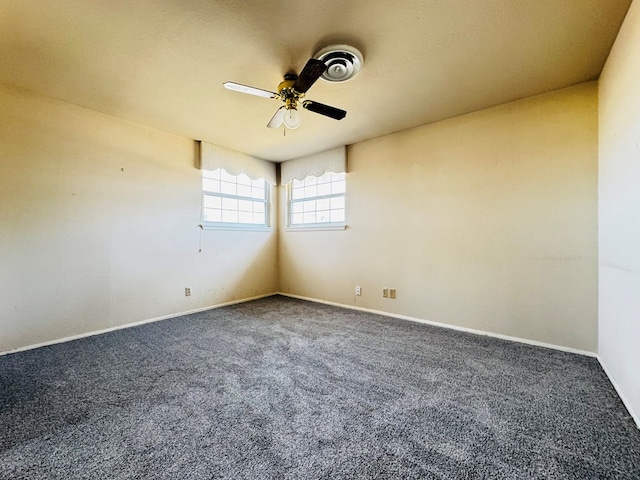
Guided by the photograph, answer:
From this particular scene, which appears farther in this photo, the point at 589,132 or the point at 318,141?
the point at 318,141

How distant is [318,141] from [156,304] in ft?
9.84

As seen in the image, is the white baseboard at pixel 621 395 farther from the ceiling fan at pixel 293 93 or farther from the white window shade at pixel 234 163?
the white window shade at pixel 234 163

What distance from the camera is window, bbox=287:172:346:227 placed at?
4211 millimetres

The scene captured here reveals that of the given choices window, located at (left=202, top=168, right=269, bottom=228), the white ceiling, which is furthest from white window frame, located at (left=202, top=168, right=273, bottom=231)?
the white ceiling

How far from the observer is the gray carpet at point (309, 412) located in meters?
1.22

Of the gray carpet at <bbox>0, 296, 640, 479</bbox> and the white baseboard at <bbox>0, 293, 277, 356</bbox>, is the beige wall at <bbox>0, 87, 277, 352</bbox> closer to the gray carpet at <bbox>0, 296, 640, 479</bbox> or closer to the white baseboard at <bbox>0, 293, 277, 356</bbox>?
the white baseboard at <bbox>0, 293, 277, 356</bbox>

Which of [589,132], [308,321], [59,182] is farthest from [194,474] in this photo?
[589,132]

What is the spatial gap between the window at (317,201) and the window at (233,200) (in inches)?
19.3

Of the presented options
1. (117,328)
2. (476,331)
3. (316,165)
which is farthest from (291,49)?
(117,328)

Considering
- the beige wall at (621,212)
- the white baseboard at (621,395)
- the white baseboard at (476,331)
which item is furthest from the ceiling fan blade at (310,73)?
the white baseboard at (476,331)

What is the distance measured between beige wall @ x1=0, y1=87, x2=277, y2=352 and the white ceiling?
34 centimetres

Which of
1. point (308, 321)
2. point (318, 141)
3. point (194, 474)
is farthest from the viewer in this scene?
point (318, 141)

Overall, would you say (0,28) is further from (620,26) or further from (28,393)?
(620,26)

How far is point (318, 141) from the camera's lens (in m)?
3.81
